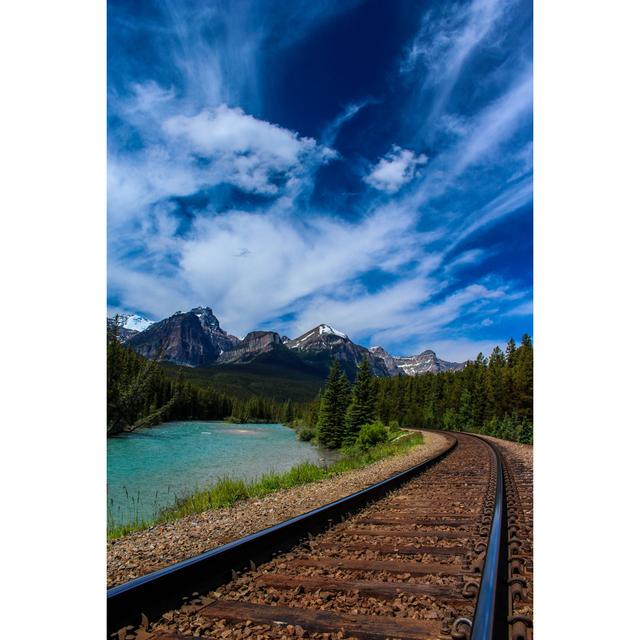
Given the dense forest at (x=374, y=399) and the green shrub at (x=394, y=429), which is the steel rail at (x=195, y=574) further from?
the green shrub at (x=394, y=429)

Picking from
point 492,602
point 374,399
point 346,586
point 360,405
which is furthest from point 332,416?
point 492,602

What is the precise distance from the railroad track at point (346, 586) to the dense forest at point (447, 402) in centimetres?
2057

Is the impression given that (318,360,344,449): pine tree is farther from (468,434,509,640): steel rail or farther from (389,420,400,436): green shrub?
(468,434,509,640): steel rail

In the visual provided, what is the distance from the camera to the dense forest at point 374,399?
7.73 metres

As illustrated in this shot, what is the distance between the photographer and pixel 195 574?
237cm

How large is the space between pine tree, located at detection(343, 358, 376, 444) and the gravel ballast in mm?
34407

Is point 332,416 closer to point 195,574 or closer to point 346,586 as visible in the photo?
point 346,586
